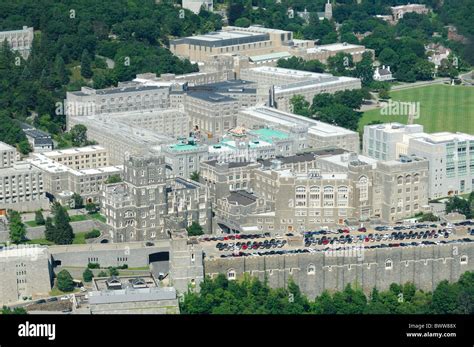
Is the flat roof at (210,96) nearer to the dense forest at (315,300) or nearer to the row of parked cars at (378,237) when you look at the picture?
the row of parked cars at (378,237)

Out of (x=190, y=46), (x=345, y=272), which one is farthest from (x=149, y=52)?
(x=345, y=272)

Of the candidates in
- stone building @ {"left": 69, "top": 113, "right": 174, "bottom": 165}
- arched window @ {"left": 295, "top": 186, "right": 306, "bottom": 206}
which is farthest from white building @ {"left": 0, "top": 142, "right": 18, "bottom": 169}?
arched window @ {"left": 295, "top": 186, "right": 306, "bottom": 206}

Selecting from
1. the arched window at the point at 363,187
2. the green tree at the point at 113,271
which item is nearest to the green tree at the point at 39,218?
the green tree at the point at 113,271

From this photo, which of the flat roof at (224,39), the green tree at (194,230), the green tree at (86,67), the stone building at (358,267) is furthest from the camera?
the flat roof at (224,39)

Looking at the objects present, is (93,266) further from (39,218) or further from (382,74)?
(382,74)

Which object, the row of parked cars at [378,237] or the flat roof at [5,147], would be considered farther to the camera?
the flat roof at [5,147]

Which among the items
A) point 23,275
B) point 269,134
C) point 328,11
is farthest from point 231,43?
point 23,275
